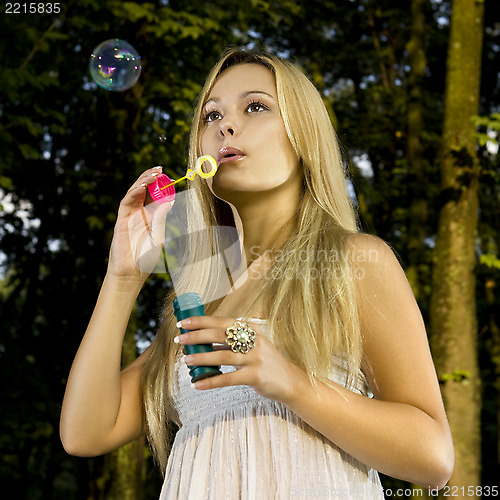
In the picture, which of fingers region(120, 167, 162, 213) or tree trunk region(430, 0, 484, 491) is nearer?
fingers region(120, 167, 162, 213)

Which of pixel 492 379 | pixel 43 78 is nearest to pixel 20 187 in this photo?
pixel 43 78

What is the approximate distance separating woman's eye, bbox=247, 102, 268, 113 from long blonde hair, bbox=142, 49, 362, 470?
6 cm

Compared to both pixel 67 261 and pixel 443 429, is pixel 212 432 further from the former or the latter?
pixel 67 261

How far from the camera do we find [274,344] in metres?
1.92

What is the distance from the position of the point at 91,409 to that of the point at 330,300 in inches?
31.4

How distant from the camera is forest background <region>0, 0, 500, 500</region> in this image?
6.22 m

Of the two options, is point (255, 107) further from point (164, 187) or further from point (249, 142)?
point (164, 187)

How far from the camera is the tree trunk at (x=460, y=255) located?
570 centimetres

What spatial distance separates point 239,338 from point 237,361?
51mm

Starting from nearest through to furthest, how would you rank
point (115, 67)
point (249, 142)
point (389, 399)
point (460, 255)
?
point (389, 399) → point (249, 142) → point (115, 67) → point (460, 255)

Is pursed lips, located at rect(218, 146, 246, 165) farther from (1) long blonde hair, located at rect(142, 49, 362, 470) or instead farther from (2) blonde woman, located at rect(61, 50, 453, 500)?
(1) long blonde hair, located at rect(142, 49, 362, 470)

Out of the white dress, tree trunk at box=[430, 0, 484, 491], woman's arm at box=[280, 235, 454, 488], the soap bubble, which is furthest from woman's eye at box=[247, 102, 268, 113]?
tree trunk at box=[430, 0, 484, 491]

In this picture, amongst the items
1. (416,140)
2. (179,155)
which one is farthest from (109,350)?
(416,140)

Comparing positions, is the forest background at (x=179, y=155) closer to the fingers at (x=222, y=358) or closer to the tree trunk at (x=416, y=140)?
the tree trunk at (x=416, y=140)
